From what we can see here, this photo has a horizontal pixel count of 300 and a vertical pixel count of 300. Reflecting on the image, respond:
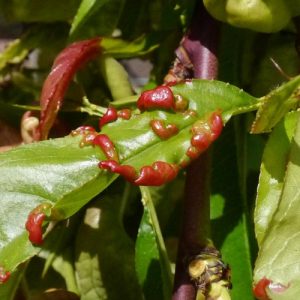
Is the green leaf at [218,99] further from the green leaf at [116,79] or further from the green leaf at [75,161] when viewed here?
the green leaf at [116,79]

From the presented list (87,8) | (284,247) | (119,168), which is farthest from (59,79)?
(284,247)

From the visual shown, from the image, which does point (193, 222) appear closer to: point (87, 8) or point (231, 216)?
point (231, 216)

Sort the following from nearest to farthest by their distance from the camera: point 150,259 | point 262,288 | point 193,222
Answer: point 262,288, point 193,222, point 150,259

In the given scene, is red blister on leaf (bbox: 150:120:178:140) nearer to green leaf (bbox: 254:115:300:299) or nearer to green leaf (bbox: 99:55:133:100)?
green leaf (bbox: 254:115:300:299)

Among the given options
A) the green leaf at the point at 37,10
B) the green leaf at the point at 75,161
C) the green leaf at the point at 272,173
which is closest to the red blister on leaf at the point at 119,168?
the green leaf at the point at 75,161

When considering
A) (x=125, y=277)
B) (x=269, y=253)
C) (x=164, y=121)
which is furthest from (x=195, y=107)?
(x=125, y=277)

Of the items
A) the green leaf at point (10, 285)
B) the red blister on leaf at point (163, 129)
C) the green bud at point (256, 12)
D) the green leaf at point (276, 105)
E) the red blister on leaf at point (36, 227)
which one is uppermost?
the green bud at point (256, 12)

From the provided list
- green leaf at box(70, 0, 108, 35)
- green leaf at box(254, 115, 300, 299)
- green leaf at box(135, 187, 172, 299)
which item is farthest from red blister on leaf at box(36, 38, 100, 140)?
green leaf at box(254, 115, 300, 299)
